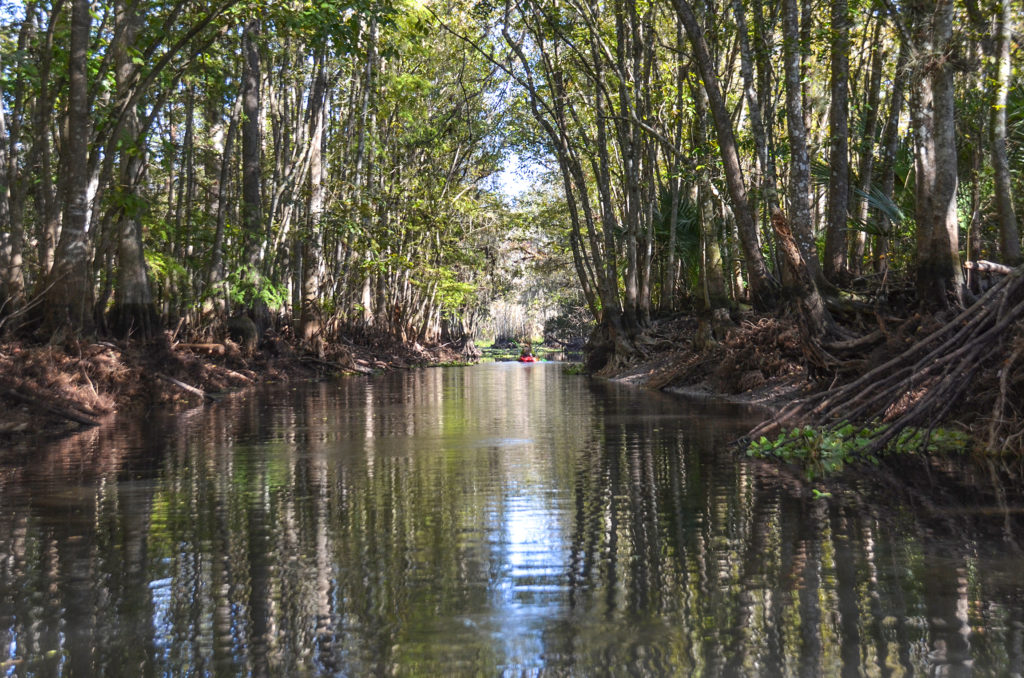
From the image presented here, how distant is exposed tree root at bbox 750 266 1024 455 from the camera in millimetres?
7621

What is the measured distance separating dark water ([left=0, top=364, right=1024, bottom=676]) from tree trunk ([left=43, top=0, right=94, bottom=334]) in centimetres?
627

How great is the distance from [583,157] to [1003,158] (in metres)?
27.4

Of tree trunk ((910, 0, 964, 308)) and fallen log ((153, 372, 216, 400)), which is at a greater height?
tree trunk ((910, 0, 964, 308))

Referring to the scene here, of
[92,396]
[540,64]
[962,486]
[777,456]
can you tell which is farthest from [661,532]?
[540,64]

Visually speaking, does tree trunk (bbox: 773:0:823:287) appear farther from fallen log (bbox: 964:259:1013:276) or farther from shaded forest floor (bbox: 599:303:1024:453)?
fallen log (bbox: 964:259:1013:276)

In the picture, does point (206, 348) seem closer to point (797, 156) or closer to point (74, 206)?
point (74, 206)

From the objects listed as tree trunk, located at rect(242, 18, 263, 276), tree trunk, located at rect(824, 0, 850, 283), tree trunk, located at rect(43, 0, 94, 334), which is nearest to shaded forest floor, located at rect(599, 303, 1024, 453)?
tree trunk, located at rect(824, 0, 850, 283)

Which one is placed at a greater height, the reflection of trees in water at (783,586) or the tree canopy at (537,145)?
the tree canopy at (537,145)

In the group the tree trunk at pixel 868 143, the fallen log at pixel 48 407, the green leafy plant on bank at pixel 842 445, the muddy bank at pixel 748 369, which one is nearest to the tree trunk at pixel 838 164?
the muddy bank at pixel 748 369

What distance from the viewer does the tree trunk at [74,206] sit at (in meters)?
14.0

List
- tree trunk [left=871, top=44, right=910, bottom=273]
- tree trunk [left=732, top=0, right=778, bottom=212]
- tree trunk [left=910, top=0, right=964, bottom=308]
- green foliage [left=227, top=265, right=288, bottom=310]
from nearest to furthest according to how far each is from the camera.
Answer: tree trunk [left=910, top=0, right=964, bottom=308] → tree trunk [left=732, top=0, right=778, bottom=212] → tree trunk [left=871, top=44, right=910, bottom=273] → green foliage [left=227, top=265, right=288, bottom=310]

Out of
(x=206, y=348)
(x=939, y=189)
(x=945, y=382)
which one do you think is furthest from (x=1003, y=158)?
(x=206, y=348)

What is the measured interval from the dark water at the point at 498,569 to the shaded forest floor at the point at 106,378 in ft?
10.8

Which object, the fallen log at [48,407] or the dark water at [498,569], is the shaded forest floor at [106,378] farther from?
the dark water at [498,569]
